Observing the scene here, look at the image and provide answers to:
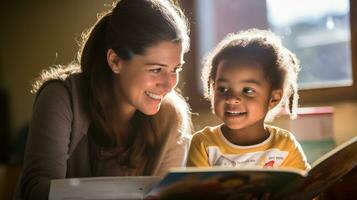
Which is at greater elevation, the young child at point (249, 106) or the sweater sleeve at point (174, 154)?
the young child at point (249, 106)

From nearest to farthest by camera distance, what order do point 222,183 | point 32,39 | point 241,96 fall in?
point 222,183 → point 241,96 → point 32,39

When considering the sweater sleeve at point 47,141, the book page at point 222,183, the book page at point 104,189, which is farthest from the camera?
the sweater sleeve at point 47,141

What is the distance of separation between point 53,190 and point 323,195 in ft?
1.44

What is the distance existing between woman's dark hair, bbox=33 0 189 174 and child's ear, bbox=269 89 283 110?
160 mm

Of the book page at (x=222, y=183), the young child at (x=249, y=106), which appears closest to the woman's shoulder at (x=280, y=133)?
the young child at (x=249, y=106)

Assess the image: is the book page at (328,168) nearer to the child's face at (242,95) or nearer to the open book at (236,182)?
the open book at (236,182)

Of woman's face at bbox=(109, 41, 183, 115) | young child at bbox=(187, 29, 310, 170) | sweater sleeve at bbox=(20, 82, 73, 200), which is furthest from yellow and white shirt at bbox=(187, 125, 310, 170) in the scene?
sweater sleeve at bbox=(20, 82, 73, 200)

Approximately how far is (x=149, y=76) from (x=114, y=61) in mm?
69

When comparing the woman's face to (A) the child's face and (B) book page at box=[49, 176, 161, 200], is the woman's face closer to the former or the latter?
(A) the child's face

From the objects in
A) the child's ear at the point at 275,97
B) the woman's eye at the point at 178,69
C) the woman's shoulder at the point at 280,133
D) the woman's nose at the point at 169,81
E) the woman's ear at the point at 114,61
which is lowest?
the woman's shoulder at the point at 280,133

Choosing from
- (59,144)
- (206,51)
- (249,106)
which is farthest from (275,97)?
(59,144)

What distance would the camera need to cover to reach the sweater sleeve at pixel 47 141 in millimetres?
853

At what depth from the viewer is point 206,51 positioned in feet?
3.16

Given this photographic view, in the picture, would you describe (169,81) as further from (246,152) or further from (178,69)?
(246,152)
